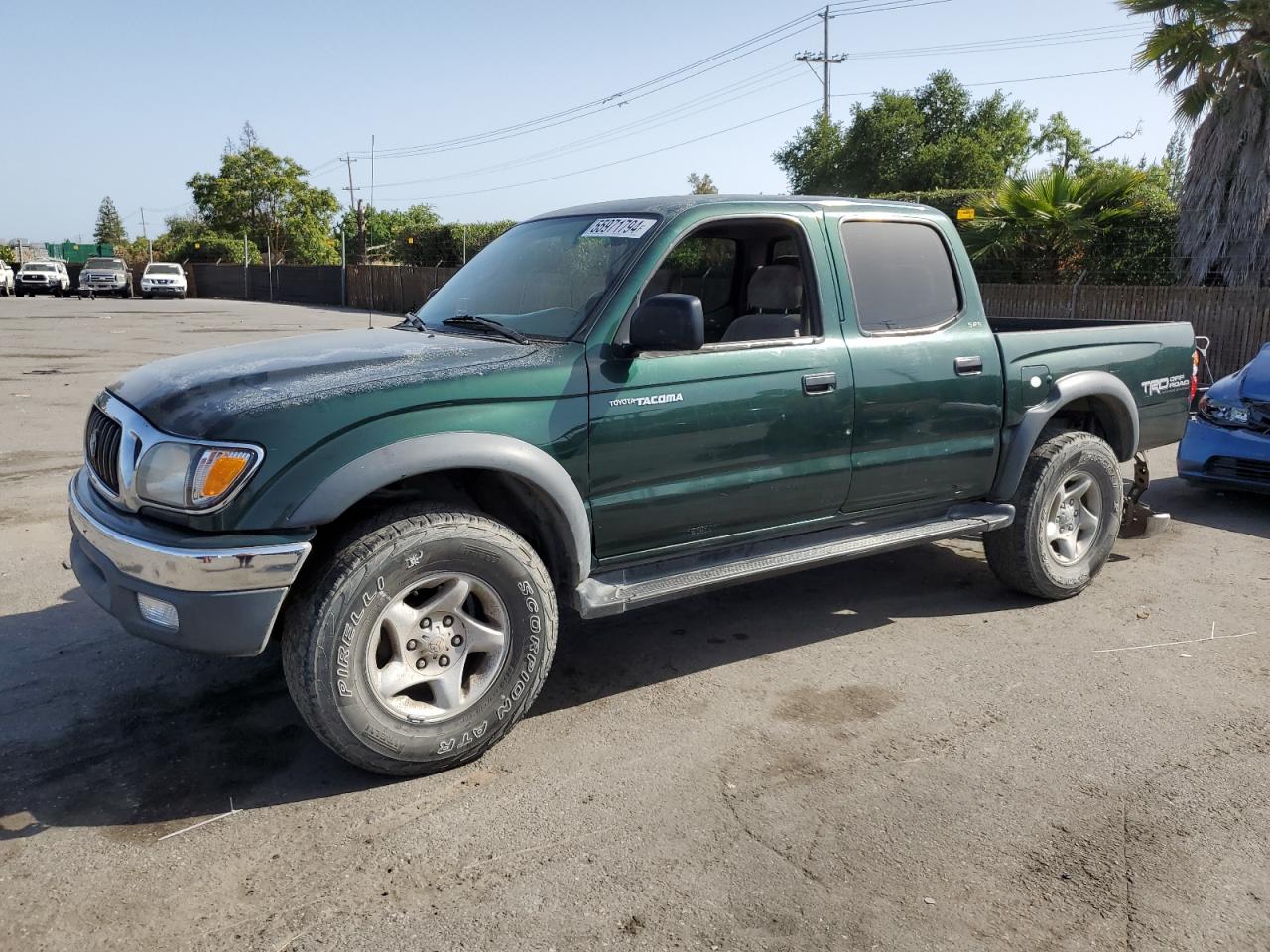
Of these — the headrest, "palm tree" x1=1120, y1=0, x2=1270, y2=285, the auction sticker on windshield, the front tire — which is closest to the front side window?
the headrest

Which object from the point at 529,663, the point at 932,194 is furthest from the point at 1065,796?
the point at 932,194

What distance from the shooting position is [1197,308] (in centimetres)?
1411

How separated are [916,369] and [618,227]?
58.4 inches

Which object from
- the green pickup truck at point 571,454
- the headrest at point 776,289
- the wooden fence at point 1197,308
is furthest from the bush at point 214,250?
the green pickup truck at point 571,454

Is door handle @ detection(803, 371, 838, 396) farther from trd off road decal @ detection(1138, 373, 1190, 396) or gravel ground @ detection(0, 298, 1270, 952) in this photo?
trd off road decal @ detection(1138, 373, 1190, 396)

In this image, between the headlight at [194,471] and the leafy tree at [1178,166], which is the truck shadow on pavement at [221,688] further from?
the leafy tree at [1178,166]

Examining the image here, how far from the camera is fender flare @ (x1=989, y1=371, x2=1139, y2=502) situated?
5031 mm

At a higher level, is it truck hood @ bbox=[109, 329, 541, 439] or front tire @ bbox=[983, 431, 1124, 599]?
truck hood @ bbox=[109, 329, 541, 439]

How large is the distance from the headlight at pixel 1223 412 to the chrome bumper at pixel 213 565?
687cm

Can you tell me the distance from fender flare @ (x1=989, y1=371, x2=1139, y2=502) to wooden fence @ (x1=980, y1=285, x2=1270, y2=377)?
342 inches

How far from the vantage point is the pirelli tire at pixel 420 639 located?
3227 mm

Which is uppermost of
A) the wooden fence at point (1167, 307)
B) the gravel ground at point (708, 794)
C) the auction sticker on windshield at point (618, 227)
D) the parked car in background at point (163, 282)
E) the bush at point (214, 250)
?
the bush at point (214, 250)

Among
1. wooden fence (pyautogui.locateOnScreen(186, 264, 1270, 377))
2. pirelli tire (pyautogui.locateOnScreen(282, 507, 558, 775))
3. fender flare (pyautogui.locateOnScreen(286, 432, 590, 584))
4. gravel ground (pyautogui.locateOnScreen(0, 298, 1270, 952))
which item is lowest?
gravel ground (pyautogui.locateOnScreen(0, 298, 1270, 952))

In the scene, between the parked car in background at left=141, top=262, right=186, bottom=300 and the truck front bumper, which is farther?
the parked car in background at left=141, top=262, right=186, bottom=300
